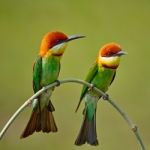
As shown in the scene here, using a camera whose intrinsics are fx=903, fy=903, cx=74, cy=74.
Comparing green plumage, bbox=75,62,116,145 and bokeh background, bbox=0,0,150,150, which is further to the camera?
bokeh background, bbox=0,0,150,150

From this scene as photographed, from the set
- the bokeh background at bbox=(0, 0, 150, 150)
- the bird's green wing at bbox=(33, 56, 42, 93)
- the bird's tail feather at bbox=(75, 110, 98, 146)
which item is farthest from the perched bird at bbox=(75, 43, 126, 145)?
the bokeh background at bbox=(0, 0, 150, 150)

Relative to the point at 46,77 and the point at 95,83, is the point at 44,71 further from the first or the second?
the point at 95,83

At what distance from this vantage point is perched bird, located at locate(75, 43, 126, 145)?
221cm

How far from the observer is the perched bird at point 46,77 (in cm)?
216

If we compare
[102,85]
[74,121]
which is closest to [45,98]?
[102,85]

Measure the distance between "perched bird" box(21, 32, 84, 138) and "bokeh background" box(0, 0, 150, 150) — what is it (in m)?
1.74

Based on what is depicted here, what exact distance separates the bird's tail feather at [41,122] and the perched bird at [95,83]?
85 millimetres

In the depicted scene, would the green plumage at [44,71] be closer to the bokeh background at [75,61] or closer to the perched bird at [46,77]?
the perched bird at [46,77]

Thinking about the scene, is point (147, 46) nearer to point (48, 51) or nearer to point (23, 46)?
point (23, 46)

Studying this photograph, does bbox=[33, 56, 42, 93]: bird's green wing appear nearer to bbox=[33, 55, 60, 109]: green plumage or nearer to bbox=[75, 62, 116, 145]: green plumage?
bbox=[33, 55, 60, 109]: green plumage

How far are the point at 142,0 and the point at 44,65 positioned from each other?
8.17ft

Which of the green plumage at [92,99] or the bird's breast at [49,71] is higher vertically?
the bird's breast at [49,71]

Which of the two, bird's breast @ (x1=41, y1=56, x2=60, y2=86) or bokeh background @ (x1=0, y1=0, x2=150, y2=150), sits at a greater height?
bird's breast @ (x1=41, y1=56, x2=60, y2=86)

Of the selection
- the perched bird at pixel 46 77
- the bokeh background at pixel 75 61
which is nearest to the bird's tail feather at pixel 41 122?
the perched bird at pixel 46 77
